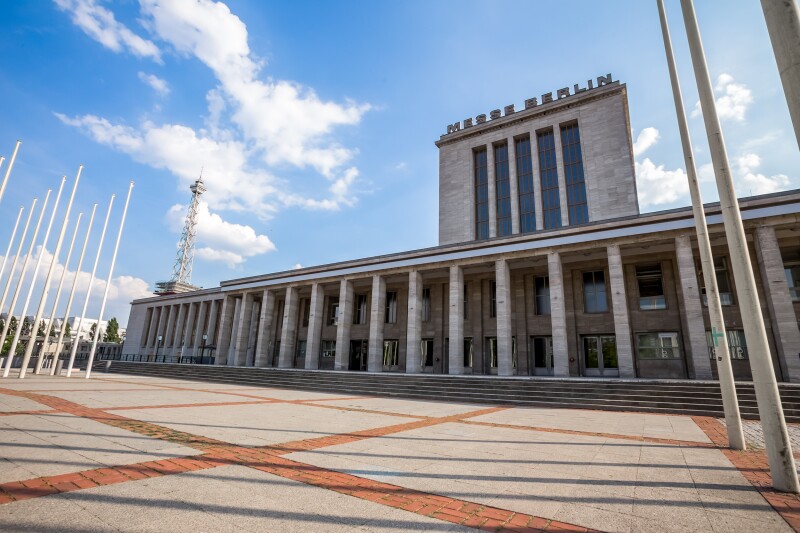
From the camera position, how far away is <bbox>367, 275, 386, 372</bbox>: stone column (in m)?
29.4

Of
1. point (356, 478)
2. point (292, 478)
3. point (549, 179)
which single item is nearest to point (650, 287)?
point (549, 179)

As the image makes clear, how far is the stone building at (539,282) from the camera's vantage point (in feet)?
68.9

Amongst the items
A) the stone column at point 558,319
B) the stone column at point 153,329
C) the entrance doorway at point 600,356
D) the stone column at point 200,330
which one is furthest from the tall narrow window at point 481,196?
the stone column at point 153,329

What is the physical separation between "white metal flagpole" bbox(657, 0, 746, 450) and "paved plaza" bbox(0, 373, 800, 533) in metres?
0.67

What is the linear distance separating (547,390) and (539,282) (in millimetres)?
12268

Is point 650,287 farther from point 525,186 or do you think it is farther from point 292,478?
point 292,478

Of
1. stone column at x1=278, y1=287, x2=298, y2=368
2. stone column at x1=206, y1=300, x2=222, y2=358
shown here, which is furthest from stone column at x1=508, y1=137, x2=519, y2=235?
stone column at x1=206, y1=300, x2=222, y2=358

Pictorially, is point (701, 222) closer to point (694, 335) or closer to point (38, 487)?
point (38, 487)

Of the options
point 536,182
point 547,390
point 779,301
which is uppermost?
point 536,182

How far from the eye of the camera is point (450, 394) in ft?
64.8

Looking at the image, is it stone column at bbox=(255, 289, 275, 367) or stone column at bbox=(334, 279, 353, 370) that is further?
stone column at bbox=(255, 289, 275, 367)

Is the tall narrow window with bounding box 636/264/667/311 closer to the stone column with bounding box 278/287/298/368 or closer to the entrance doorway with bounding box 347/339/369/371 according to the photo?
the entrance doorway with bounding box 347/339/369/371

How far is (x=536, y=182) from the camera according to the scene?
3769 centimetres

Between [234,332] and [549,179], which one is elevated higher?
[549,179]
